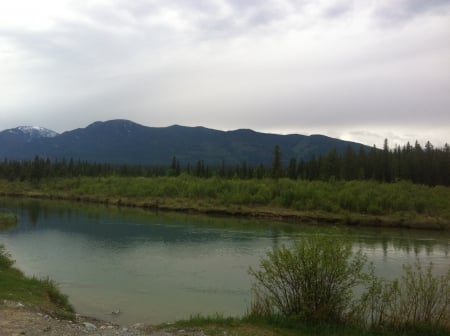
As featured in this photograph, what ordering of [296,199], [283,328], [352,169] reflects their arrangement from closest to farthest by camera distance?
[283,328] → [296,199] → [352,169]

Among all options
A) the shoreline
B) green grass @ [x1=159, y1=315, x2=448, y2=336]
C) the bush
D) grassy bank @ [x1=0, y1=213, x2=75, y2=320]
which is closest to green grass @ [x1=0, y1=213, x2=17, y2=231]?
grassy bank @ [x1=0, y1=213, x2=75, y2=320]

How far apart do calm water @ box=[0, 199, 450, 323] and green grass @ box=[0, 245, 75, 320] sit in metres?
1.56

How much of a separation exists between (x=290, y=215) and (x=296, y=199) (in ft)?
23.9

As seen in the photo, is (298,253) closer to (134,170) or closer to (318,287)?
(318,287)

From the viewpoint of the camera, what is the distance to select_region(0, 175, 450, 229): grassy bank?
219 feet

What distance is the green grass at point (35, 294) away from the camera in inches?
592

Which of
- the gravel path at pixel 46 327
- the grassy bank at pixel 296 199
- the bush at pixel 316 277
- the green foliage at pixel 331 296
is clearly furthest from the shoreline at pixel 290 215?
the gravel path at pixel 46 327

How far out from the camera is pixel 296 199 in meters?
76.1

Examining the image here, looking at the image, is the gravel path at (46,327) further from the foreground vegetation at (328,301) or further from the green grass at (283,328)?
the foreground vegetation at (328,301)

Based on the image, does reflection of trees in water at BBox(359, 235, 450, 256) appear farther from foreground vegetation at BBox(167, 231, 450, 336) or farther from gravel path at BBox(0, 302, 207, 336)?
gravel path at BBox(0, 302, 207, 336)

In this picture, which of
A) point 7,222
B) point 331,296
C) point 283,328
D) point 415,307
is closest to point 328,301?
point 331,296

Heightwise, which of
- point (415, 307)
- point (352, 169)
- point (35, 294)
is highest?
point (352, 169)

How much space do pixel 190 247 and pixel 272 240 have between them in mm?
8621

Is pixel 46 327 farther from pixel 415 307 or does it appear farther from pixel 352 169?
pixel 352 169
